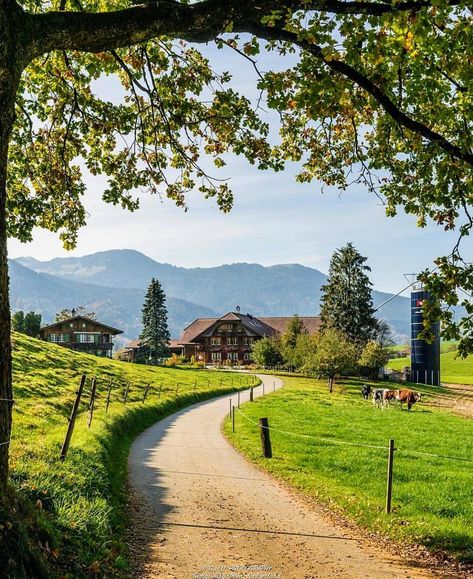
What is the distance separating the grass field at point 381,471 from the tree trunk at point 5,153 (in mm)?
7868

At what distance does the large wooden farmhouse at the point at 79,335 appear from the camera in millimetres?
96125

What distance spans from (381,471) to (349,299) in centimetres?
6604

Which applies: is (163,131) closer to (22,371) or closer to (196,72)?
(196,72)

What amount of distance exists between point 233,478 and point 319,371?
157 feet

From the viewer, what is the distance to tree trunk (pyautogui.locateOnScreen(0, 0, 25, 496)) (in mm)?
5770

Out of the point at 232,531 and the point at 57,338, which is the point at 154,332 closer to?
the point at 57,338

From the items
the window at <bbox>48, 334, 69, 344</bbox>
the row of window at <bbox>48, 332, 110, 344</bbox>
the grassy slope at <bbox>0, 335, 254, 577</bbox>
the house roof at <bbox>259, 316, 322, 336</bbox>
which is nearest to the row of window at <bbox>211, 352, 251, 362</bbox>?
the house roof at <bbox>259, 316, 322, 336</bbox>

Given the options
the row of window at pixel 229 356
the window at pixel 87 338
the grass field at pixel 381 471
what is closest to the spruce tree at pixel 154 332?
the window at pixel 87 338

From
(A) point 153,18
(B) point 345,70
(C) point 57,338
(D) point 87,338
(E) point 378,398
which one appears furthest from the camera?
(D) point 87,338

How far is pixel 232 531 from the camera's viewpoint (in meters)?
9.96

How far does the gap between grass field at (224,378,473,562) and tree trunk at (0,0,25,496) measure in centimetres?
787

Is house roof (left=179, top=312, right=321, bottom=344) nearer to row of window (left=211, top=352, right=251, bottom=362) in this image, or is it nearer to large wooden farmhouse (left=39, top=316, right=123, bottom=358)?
row of window (left=211, top=352, right=251, bottom=362)

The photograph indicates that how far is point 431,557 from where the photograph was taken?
356 inches

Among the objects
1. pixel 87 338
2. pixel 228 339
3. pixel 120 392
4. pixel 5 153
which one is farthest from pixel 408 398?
pixel 87 338
